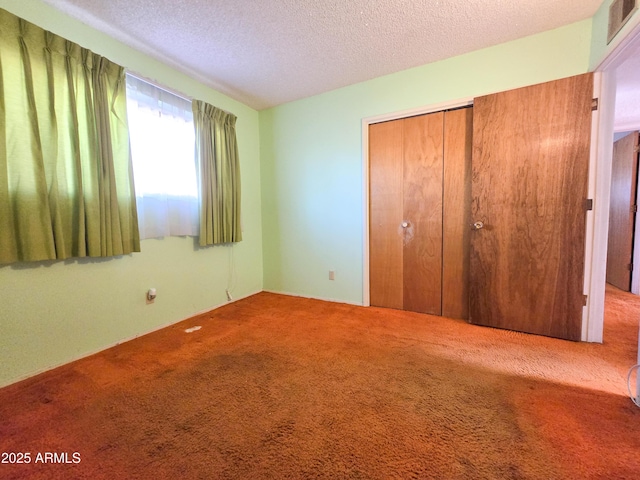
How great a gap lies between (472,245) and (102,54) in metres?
3.28

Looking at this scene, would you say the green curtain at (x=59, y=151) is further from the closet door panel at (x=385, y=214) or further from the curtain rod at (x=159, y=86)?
the closet door panel at (x=385, y=214)

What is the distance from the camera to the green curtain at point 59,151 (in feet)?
4.78

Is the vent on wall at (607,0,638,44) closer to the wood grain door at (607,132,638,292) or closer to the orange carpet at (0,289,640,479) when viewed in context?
the orange carpet at (0,289,640,479)

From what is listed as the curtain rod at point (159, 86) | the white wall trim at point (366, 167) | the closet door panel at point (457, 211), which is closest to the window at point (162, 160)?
the curtain rod at point (159, 86)

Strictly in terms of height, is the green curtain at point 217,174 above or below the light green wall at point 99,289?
above

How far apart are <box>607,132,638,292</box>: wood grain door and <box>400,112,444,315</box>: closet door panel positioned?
8.77 feet

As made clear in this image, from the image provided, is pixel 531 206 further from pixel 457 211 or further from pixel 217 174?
pixel 217 174

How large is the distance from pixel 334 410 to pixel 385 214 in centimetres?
193

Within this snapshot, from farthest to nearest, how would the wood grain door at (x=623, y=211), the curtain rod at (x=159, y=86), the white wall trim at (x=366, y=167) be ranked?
1. the wood grain door at (x=623, y=211)
2. the white wall trim at (x=366, y=167)
3. the curtain rod at (x=159, y=86)

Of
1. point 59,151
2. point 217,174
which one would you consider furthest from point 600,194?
point 59,151

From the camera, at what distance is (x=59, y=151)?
5.38 feet

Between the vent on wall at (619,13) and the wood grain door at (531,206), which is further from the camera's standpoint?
the wood grain door at (531,206)

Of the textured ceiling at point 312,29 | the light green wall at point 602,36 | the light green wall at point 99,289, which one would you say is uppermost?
the textured ceiling at point 312,29

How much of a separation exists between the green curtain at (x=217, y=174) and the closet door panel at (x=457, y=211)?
222cm
